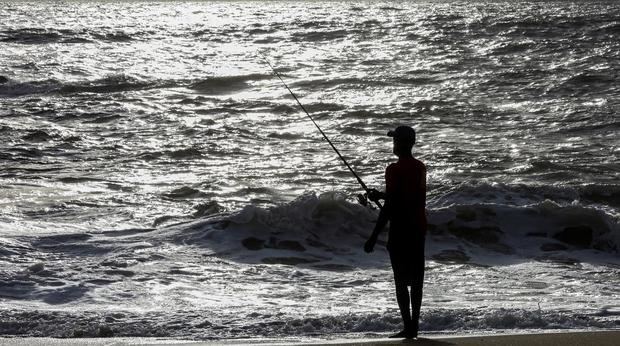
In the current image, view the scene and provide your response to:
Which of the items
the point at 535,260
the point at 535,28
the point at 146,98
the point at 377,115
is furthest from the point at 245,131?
the point at 535,28

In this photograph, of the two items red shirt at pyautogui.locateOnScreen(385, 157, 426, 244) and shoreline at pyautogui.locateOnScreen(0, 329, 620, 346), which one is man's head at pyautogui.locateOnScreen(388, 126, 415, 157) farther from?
shoreline at pyautogui.locateOnScreen(0, 329, 620, 346)

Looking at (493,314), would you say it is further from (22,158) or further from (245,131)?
(245,131)

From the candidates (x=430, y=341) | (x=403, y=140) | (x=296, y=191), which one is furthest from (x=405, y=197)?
(x=296, y=191)

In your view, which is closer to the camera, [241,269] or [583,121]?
[241,269]

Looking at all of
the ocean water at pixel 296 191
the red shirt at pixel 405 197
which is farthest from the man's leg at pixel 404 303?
the ocean water at pixel 296 191

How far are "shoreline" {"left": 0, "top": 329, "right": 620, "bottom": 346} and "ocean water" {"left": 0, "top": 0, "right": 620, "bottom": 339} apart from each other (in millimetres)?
188

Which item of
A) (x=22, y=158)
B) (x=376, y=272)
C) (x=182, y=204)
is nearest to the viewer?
(x=376, y=272)

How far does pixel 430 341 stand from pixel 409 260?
430 millimetres

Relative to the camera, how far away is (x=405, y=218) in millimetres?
Answer: 5098

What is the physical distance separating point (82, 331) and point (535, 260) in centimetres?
394

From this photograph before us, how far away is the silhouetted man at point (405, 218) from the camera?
504 centimetres

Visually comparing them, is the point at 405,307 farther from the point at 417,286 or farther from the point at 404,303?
the point at 417,286

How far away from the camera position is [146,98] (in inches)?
782

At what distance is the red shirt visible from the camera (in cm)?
504
